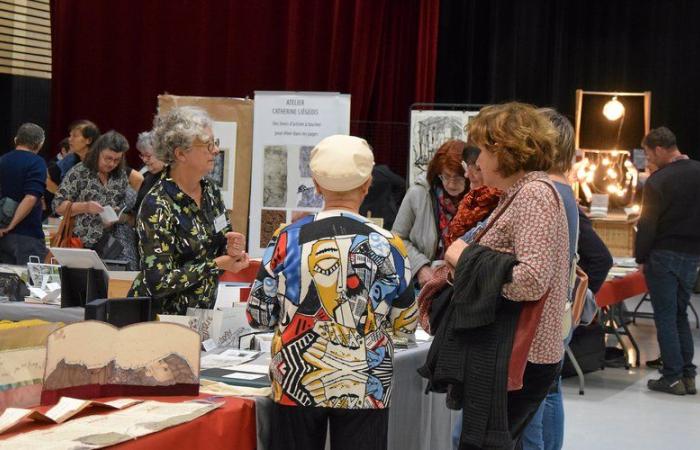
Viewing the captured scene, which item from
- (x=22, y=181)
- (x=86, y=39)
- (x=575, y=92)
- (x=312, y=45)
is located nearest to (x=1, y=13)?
(x=86, y=39)

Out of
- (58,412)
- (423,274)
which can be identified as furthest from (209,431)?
(423,274)

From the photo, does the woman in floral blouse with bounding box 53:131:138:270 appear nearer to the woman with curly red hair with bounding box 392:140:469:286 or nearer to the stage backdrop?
the woman with curly red hair with bounding box 392:140:469:286

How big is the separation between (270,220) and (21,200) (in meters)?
1.63

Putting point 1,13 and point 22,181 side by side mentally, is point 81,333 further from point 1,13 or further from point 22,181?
point 1,13

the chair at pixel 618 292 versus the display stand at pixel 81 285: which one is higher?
the display stand at pixel 81 285

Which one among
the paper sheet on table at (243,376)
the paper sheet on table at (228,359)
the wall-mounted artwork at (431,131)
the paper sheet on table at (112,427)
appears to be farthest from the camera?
the wall-mounted artwork at (431,131)

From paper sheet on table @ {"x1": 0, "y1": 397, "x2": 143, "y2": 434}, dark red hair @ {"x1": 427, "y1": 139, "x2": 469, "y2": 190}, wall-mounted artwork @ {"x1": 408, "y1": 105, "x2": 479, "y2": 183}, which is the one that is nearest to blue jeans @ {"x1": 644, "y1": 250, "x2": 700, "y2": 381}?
wall-mounted artwork @ {"x1": 408, "y1": 105, "x2": 479, "y2": 183}

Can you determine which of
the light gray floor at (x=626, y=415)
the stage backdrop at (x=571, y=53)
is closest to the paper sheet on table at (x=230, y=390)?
the light gray floor at (x=626, y=415)

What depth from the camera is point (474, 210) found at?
2.93 metres

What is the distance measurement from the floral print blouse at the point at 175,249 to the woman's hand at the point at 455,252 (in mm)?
908

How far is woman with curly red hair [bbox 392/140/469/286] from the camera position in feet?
14.3

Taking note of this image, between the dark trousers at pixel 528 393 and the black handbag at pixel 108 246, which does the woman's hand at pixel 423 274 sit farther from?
the black handbag at pixel 108 246

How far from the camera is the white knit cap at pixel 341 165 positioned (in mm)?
2521

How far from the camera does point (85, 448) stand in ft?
6.89
